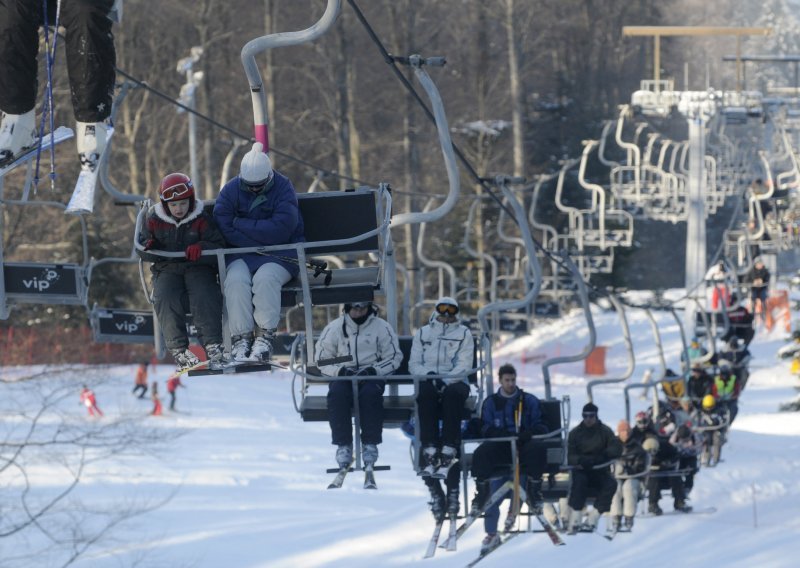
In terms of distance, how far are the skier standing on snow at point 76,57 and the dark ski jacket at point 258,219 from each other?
52.8 inches

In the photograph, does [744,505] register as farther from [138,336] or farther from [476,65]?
[476,65]

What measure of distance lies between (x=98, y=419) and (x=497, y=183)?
1789 centimetres

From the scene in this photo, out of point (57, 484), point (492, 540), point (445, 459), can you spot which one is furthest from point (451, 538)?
point (57, 484)

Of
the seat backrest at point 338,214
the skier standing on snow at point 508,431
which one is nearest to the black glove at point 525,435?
the skier standing on snow at point 508,431

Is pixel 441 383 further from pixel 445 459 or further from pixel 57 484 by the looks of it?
pixel 57 484

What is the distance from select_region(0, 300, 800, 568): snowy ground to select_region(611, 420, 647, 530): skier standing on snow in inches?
154

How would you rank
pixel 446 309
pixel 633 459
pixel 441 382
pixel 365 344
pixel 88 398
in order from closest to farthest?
pixel 365 344 → pixel 446 309 → pixel 441 382 → pixel 633 459 → pixel 88 398

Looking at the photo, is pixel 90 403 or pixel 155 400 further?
pixel 155 400

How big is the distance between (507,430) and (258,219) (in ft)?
12.6

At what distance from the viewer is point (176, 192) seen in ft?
26.9

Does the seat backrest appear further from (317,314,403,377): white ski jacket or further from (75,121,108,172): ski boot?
(75,121,108,172): ski boot

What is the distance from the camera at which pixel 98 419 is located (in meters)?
29.8

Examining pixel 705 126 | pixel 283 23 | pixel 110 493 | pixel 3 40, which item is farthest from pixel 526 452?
pixel 283 23

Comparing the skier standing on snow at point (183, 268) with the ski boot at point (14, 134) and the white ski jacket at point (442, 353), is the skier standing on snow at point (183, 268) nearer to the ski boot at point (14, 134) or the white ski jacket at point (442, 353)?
the ski boot at point (14, 134)
